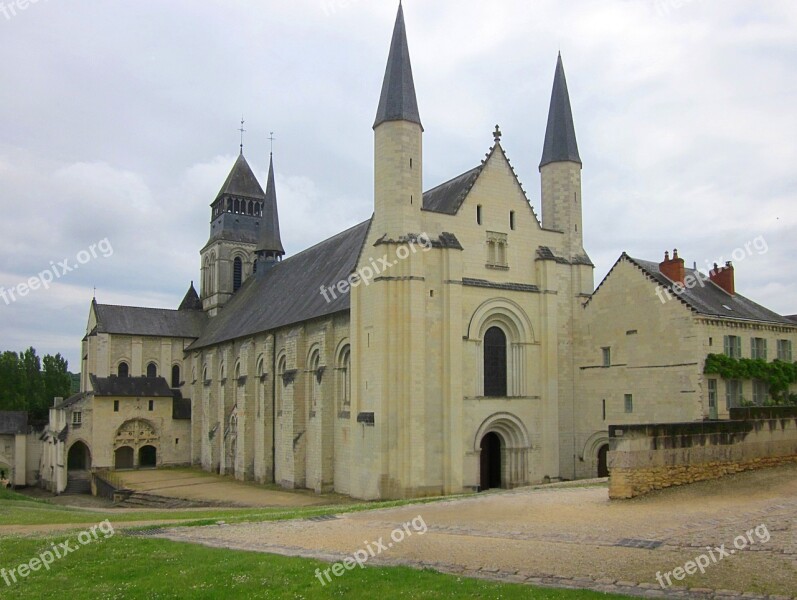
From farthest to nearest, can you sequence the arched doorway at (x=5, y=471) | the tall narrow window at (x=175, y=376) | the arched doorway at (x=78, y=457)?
the tall narrow window at (x=175, y=376)
the arched doorway at (x=78, y=457)
the arched doorway at (x=5, y=471)

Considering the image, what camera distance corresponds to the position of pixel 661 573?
10.4m

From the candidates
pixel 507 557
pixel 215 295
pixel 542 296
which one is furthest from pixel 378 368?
pixel 215 295

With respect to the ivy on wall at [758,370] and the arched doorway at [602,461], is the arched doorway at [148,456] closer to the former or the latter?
the arched doorway at [602,461]

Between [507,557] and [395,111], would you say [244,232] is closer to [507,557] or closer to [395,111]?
[395,111]

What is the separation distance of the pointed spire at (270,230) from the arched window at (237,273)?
4656 mm

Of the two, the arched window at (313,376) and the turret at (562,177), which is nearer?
the turret at (562,177)

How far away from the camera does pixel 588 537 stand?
44.0 ft

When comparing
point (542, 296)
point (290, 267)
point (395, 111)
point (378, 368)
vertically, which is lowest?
point (378, 368)

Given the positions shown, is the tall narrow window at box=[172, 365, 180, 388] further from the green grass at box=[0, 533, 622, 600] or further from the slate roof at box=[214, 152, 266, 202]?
the green grass at box=[0, 533, 622, 600]

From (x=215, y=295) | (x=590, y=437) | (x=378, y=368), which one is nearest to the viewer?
(x=378, y=368)

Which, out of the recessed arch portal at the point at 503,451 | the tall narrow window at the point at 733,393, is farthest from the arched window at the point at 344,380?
the tall narrow window at the point at 733,393

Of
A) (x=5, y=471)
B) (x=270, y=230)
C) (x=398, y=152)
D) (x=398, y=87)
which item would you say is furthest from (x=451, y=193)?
(x=5, y=471)

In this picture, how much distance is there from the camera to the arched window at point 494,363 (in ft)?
102

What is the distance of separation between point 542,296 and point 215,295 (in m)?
37.5
